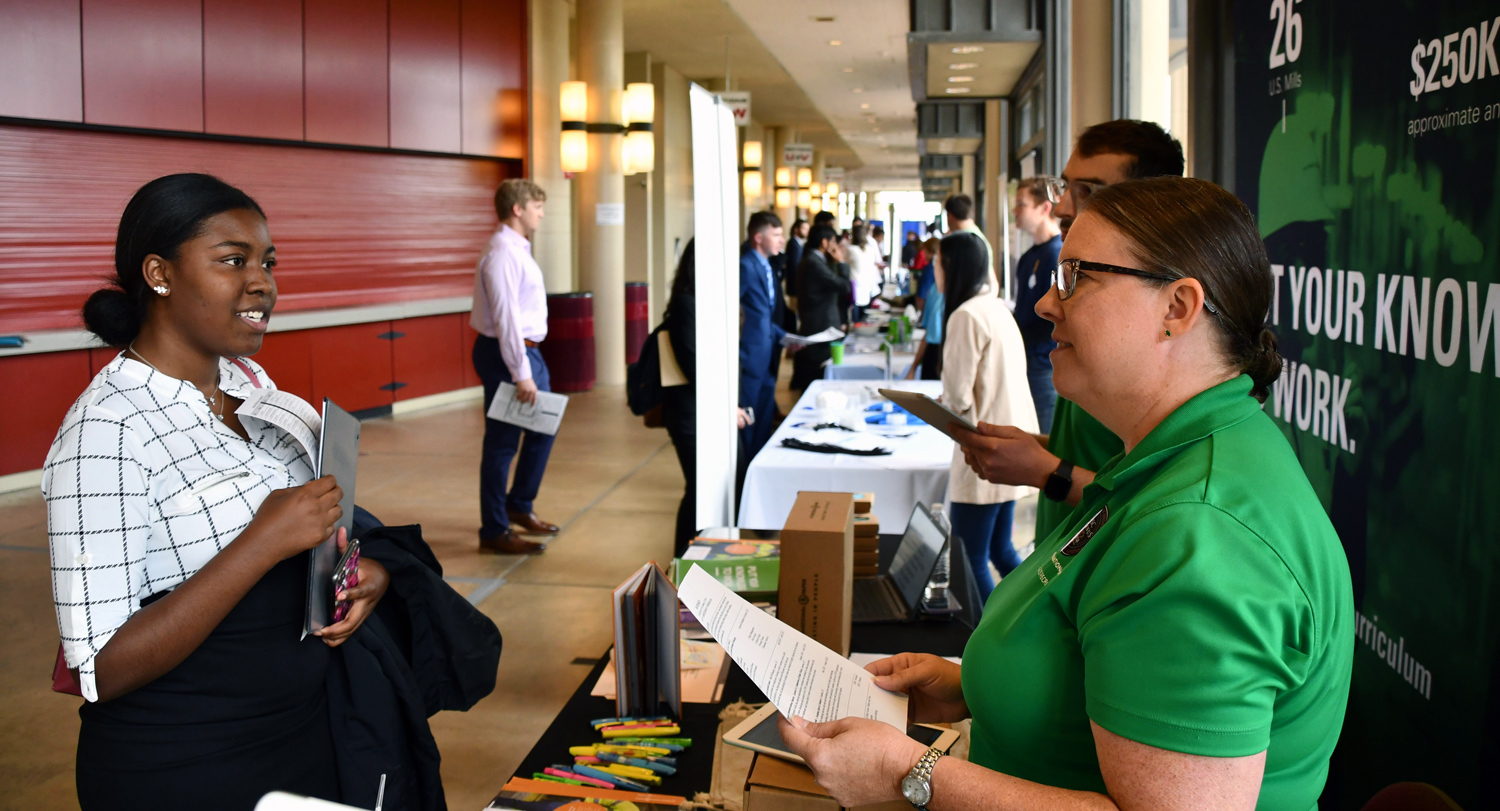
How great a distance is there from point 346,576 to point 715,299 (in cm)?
172

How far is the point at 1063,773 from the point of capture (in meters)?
1.03

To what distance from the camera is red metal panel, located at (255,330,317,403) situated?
7520mm

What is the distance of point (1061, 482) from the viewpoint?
6.74 feet

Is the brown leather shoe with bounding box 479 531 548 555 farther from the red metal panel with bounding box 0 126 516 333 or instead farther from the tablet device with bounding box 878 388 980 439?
the tablet device with bounding box 878 388 980 439

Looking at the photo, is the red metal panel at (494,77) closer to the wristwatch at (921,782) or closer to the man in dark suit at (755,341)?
the man in dark suit at (755,341)

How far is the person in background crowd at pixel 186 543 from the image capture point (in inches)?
54.8

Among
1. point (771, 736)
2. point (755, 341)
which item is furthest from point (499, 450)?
point (771, 736)

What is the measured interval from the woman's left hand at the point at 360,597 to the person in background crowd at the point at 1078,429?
1.24 meters

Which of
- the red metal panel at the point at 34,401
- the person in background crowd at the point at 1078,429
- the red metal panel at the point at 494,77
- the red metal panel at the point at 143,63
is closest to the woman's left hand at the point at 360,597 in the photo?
the person in background crowd at the point at 1078,429

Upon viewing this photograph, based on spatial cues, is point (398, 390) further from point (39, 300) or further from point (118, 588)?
point (118, 588)

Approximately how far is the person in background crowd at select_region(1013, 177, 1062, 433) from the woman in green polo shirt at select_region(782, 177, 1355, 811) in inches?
141

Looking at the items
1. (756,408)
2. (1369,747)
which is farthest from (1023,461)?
(756,408)

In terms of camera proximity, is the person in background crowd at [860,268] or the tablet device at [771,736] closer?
the tablet device at [771,736]

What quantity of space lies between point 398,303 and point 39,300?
10.1 feet
